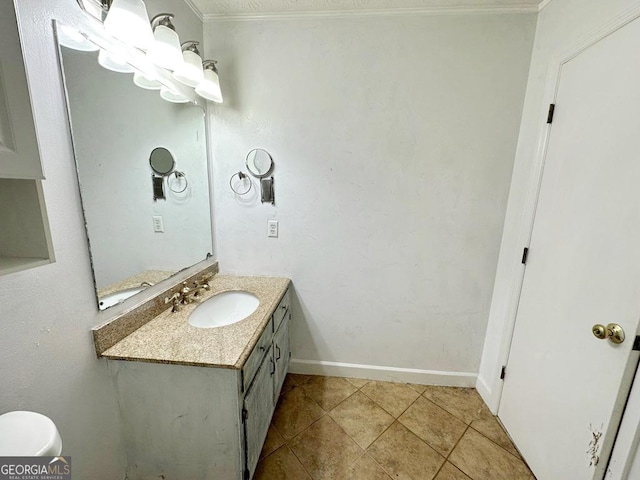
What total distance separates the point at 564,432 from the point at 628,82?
1.49m

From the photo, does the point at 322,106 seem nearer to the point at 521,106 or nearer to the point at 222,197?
the point at 222,197

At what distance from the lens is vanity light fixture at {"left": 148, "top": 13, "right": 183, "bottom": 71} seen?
1132 mm

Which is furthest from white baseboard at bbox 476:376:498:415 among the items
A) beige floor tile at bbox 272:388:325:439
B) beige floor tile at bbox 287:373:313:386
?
beige floor tile at bbox 287:373:313:386

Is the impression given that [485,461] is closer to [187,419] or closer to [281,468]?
[281,468]

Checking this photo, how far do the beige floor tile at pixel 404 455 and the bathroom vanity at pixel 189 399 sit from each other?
2.39ft

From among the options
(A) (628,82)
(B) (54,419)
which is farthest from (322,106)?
(B) (54,419)

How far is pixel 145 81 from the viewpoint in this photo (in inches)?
49.0

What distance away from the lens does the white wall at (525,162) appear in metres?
1.19

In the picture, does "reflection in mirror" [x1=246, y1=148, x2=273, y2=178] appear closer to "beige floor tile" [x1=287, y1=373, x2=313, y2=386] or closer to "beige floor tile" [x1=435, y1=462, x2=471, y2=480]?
"beige floor tile" [x1=287, y1=373, x2=313, y2=386]

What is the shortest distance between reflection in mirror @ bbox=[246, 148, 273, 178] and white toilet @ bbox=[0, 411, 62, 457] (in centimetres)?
146

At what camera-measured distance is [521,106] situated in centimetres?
154

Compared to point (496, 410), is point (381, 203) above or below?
above

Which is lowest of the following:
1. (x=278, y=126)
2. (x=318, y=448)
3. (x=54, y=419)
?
(x=318, y=448)

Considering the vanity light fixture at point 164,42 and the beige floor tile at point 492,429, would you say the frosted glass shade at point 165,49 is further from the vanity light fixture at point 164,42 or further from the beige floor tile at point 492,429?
the beige floor tile at point 492,429
